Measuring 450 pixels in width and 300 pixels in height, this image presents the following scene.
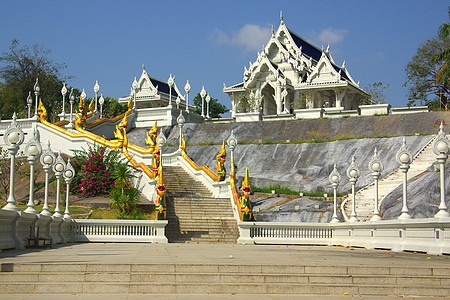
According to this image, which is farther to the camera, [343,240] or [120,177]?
[120,177]

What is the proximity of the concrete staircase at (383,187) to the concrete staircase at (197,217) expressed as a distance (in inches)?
222

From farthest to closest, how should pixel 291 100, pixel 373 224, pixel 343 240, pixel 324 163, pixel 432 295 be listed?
pixel 291 100
pixel 324 163
pixel 343 240
pixel 373 224
pixel 432 295

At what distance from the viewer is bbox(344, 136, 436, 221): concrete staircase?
88.1ft

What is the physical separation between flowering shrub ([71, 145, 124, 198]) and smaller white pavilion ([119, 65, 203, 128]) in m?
14.9

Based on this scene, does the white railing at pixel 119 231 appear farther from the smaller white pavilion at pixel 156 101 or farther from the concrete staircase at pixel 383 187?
the smaller white pavilion at pixel 156 101

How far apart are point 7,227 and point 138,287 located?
6371mm

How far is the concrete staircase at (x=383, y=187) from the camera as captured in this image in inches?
1057

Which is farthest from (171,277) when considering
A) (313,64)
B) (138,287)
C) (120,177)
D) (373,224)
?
(313,64)

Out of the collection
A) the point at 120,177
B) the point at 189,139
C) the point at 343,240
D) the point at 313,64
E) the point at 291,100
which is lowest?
the point at 343,240

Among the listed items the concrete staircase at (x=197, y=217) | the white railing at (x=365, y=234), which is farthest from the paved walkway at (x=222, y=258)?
the concrete staircase at (x=197, y=217)

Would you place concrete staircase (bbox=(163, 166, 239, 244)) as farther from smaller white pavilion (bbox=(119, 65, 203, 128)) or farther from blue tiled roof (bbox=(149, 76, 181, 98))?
blue tiled roof (bbox=(149, 76, 181, 98))

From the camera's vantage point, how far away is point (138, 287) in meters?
8.92

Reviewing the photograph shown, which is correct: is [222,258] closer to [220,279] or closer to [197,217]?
[220,279]

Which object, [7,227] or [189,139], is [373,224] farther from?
[189,139]
